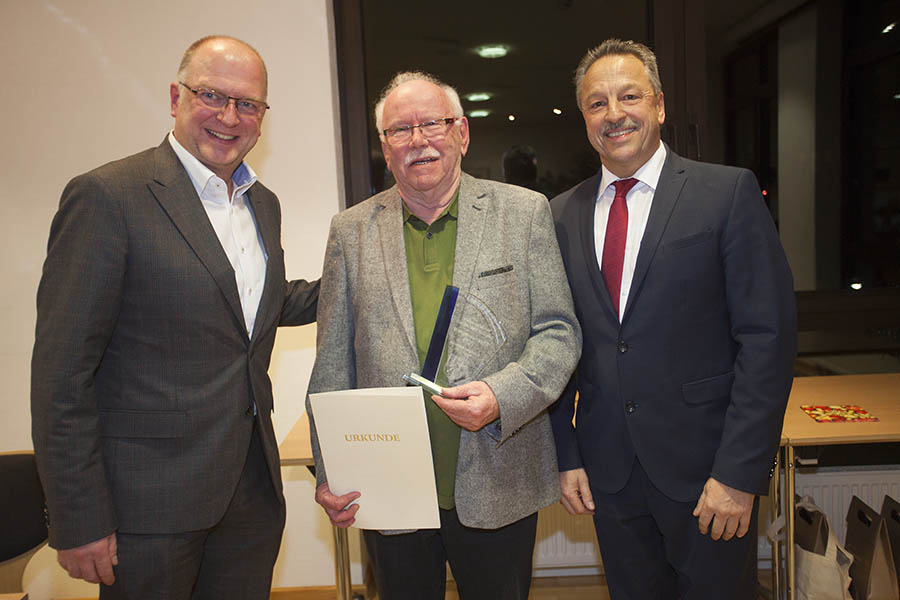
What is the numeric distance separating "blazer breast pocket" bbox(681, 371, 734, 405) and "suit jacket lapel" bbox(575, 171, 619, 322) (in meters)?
0.26

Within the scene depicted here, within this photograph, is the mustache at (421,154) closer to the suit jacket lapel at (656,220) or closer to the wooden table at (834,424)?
the suit jacket lapel at (656,220)

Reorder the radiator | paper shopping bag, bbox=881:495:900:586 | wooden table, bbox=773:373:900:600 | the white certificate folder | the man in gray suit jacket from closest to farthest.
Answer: the white certificate folder → the man in gray suit jacket → wooden table, bbox=773:373:900:600 → paper shopping bag, bbox=881:495:900:586 → the radiator

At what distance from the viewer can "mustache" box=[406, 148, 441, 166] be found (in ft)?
5.33

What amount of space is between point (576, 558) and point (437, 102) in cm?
254

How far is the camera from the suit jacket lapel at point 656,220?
1679mm

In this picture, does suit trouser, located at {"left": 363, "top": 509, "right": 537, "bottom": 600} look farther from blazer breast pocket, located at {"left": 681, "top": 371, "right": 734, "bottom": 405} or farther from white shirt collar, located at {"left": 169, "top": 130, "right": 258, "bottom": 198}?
white shirt collar, located at {"left": 169, "top": 130, "right": 258, "bottom": 198}

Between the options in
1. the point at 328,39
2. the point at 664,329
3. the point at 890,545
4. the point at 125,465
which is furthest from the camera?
the point at 328,39

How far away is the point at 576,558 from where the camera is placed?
3.28 m

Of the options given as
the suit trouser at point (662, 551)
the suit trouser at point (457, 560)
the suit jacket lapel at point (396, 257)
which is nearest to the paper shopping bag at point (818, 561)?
the suit trouser at point (662, 551)

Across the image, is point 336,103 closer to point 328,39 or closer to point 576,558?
point 328,39

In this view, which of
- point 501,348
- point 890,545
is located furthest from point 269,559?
point 890,545

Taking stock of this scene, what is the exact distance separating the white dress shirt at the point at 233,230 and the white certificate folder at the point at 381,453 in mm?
381

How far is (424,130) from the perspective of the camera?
1634 mm

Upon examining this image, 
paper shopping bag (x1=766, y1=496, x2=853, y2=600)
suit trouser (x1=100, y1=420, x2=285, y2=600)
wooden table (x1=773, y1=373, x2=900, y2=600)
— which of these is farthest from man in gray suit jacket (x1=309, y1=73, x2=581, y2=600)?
paper shopping bag (x1=766, y1=496, x2=853, y2=600)
